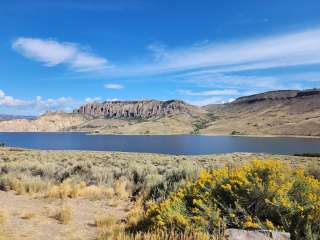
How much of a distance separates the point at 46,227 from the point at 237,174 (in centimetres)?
403

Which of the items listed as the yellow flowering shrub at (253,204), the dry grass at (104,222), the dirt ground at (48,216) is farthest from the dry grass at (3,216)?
the yellow flowering shrub at (253,204)

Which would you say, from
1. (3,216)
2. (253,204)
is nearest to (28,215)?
(3,216)

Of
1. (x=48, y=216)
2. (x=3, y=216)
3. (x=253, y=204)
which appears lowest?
(x=48, y=216)

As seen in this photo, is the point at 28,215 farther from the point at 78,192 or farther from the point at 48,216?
the point at 78,192

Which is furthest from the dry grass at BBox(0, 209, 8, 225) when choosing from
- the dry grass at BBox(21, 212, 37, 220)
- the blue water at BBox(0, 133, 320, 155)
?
the blue water at BBox(0, 133, 320, 155)

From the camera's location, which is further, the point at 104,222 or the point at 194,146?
the point at 194,146

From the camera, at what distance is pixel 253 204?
654 centimetres

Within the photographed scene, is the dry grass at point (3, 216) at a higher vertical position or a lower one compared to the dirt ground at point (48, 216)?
higher

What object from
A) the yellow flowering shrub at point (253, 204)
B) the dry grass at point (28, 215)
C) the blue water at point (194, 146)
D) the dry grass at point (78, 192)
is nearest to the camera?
the yellow flowering shrub at point (253, 204)

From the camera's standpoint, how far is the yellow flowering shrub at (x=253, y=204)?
19.5ft

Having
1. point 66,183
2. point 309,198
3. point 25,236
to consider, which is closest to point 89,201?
point 66,183

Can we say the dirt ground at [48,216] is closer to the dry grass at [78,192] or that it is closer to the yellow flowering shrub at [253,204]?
the dry grass at [78,192]

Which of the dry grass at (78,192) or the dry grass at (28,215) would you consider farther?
the dry grass at (78,192)

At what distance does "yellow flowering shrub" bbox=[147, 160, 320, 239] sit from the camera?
A: 19.5ft
